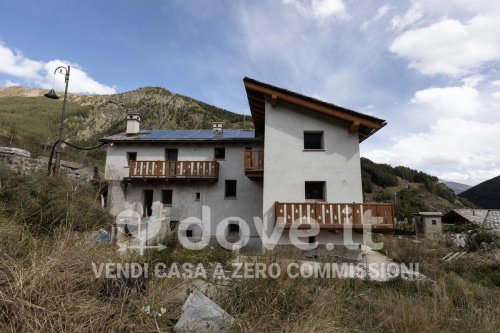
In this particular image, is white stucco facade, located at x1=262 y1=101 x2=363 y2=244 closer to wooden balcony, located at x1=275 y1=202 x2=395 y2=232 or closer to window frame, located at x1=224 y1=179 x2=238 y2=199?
wooden balcony, located at x1=275 y1=202 x2=395 y2=232

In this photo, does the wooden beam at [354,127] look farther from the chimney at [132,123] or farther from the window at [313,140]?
the chimney at [132,123]

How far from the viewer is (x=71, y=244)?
418 cm

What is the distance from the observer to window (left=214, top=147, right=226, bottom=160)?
1890 centimetres

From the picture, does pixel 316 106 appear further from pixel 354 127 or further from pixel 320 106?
pixel 354 127

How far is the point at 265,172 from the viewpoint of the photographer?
13.8 m

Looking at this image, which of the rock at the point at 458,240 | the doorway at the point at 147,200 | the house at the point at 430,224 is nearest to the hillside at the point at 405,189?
the house at the point at 430,224

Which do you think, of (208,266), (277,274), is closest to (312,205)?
(208,266)

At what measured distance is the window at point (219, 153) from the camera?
18898 mm

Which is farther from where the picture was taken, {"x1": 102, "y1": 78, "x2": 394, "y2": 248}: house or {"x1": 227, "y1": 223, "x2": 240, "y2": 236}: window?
{"x1": 227, "y1": 223, "x2": 240, "y2": 236}: window

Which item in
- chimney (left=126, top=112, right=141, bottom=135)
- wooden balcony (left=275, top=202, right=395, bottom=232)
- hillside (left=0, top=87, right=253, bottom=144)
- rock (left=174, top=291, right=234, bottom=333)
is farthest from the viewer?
hillside (left=0, top=87, right=253, bottom=144)

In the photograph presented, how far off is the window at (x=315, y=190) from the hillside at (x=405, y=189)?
23.0m

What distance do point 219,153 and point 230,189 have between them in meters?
2.44

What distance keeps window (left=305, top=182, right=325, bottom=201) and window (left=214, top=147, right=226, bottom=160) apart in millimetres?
6729

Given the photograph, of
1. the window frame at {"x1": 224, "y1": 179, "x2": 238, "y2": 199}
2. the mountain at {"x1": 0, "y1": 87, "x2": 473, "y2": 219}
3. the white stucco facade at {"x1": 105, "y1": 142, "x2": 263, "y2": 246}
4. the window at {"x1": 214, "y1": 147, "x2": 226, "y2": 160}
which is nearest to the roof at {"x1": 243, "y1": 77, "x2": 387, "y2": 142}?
the white stucco facade at {"x1": 105, "y1": 142, "x2": 263, "y2": 246}
